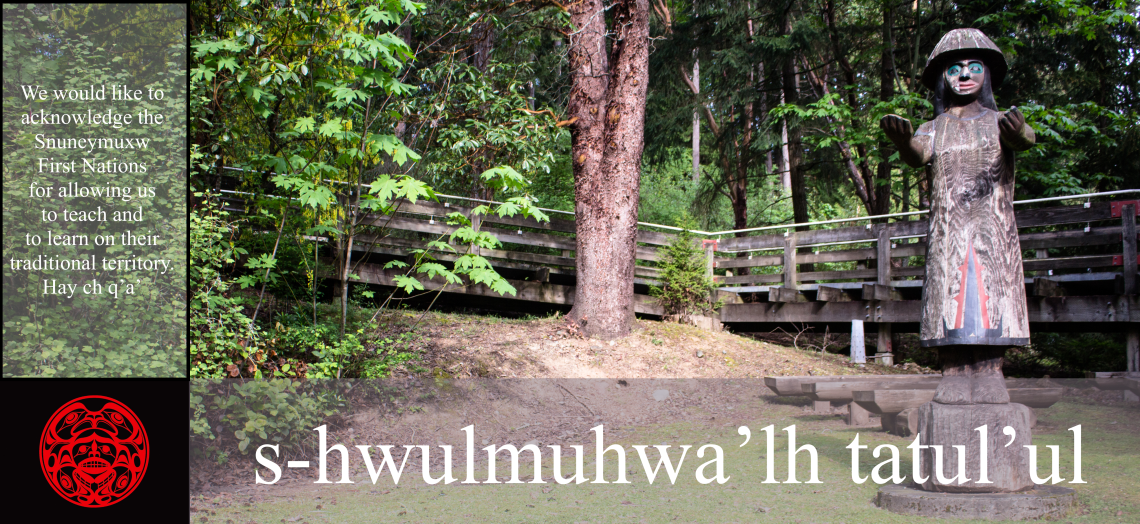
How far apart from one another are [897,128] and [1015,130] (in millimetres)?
694

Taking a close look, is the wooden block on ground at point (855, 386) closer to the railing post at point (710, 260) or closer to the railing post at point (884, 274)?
the railing post at point (884, 274)

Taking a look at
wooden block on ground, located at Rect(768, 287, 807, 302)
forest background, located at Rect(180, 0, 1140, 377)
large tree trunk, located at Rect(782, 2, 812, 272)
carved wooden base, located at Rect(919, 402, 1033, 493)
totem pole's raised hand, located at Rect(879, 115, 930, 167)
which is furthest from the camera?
large tree trunk, located at Rect(782, 2, 812, 272)

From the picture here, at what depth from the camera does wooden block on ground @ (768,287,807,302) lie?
12.8 meters

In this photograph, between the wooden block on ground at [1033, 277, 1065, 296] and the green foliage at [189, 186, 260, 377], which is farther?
the wooden block on ground at [1033, 277, 1065, 296]

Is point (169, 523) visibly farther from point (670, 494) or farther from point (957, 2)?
point (957, 2)

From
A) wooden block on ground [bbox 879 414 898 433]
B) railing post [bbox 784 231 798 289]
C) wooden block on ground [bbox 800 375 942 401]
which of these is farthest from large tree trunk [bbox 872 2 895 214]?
wooden block on ground [bbox 879 414 898 433]

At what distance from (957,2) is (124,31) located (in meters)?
14.7

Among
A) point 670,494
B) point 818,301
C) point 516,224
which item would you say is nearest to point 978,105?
point 670,494

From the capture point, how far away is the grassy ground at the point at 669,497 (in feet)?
15.8

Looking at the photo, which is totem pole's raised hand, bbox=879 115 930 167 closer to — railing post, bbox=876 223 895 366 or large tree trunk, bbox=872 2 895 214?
railing post, bbox=876 223 895 366

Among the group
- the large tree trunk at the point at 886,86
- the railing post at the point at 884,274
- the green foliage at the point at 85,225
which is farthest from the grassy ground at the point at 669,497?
the large tree trunk at the point at 886,86

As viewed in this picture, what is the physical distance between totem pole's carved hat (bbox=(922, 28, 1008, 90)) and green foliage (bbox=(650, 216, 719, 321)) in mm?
7470

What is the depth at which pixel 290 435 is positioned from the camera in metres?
6.70

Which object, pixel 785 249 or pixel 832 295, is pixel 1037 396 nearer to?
pixel 832 295
